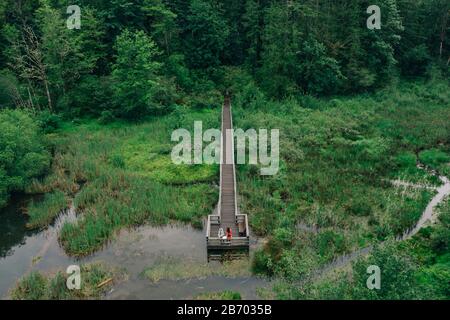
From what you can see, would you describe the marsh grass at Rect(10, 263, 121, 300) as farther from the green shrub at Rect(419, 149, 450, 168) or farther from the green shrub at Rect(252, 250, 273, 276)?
the green shrub at Rect(419, 149, 450, 168)

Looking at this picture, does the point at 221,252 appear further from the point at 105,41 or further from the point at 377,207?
the point at 105,41

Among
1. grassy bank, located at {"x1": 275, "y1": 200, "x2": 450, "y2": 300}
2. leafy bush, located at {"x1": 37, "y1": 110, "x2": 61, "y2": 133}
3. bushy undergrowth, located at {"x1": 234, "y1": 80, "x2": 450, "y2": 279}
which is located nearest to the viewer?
grassy bank, located at {"x1": 275, "y1": 200, "x2": 450, "y2": 300}

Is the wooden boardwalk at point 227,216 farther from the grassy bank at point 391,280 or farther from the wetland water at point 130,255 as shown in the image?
the grassy bank at point 391,280

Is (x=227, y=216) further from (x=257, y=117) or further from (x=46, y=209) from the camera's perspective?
(x=257, y=117)

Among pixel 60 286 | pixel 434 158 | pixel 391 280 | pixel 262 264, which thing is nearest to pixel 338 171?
pixel 434 158

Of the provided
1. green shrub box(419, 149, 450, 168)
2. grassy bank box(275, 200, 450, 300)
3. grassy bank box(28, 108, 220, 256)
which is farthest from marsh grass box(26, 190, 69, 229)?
green shrub box(419, 149, 450, 168)

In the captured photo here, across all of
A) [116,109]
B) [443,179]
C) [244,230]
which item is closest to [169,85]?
[116,109]
